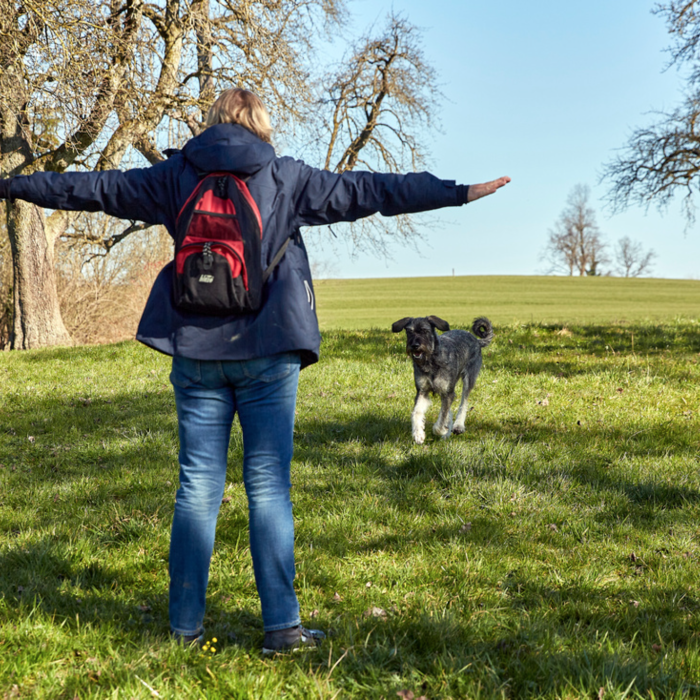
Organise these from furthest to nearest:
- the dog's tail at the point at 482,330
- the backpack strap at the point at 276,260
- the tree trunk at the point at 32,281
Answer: the tree trunk at the point at 32,281 → the dog's tail at the point at 482,330 → the backpack strap at the point at 276,260

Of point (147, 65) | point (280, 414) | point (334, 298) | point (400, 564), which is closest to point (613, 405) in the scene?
point (400, 564)

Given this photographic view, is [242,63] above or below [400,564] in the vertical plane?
above

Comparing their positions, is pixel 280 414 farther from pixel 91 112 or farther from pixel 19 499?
pixel 91 112

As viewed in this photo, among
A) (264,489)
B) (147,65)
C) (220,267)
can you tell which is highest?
(147,65)

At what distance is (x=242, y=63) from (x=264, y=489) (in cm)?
1562

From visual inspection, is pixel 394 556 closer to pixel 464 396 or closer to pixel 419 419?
pixel 419 419

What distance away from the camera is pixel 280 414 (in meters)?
2.81

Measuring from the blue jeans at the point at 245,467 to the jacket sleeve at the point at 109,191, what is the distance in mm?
765

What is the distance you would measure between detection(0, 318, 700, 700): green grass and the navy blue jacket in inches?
55.6

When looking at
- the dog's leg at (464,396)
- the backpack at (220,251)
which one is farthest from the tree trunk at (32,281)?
the backpack at (220,251)

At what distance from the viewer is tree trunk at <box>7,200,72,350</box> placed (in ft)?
52.0

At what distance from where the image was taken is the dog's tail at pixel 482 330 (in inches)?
328

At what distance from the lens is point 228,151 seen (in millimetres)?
2746

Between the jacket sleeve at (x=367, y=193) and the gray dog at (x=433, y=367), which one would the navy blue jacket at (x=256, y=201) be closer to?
the jacket sleeve at (x=367, y=193)
